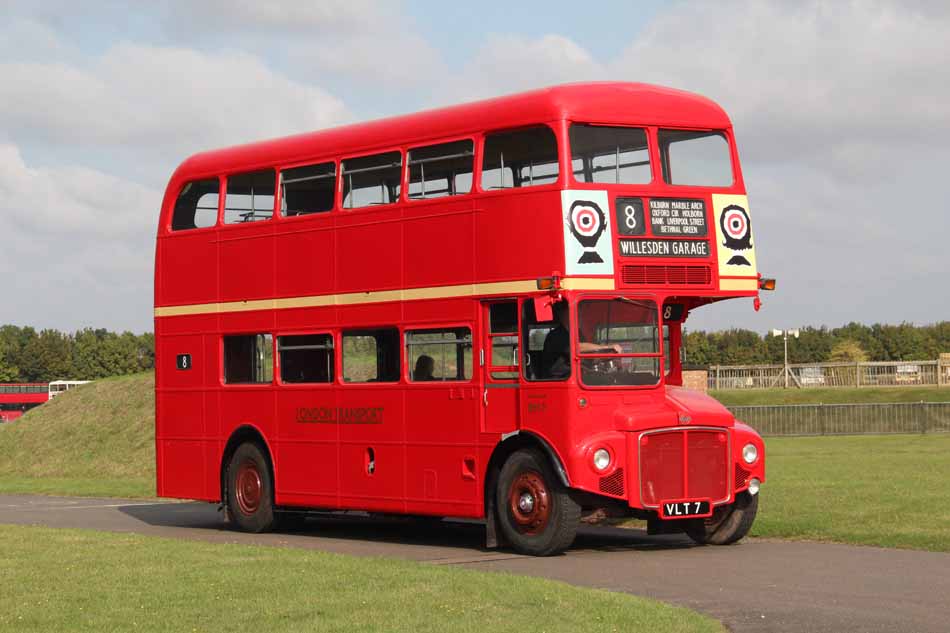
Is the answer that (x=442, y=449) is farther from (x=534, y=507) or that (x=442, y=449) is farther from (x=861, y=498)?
(x=861, y=498)

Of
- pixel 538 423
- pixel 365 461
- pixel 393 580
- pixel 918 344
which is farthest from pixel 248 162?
pixel 918 344

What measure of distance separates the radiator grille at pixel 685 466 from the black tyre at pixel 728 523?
0.55 meters

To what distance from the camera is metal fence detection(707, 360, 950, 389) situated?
68.4 m

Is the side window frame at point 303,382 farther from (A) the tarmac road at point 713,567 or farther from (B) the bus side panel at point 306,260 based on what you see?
(A) the tarmac road at point 713,567

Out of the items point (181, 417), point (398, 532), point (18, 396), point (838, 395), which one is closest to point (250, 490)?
point (181, 417)

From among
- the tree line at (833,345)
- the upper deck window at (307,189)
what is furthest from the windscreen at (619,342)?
the tree line at (833,345)

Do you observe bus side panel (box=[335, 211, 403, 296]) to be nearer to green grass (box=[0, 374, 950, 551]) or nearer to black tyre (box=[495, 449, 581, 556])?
black tyre (box=[495, 449, 581, 556])

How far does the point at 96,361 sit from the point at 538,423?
134148mm

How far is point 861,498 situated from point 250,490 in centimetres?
849

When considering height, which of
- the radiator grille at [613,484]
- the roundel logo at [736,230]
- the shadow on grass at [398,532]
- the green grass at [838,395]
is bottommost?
the shadow on grass at [398,532]

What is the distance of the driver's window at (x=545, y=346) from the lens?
56.1 ft

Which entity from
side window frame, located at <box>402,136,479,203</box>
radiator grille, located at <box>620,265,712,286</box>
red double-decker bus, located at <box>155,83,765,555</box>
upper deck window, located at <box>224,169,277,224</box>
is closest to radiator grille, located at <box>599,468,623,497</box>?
red double-decker bus, located at <box>155,83,765,555</box>

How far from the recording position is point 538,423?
56.6ft

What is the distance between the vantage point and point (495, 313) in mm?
17969
